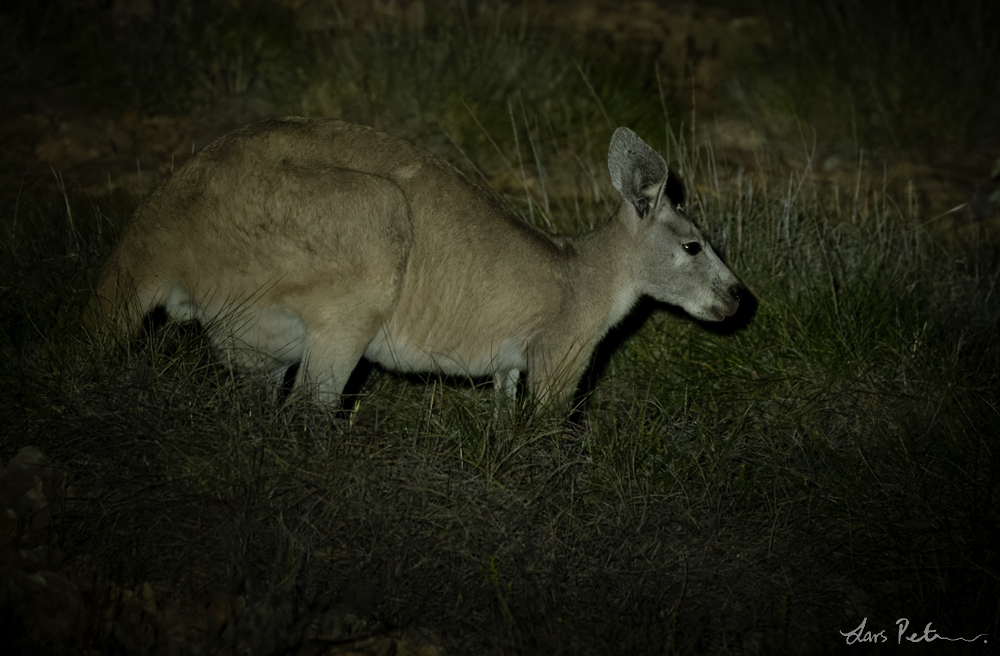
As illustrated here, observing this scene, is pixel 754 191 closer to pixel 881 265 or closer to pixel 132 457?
pixel 881 265

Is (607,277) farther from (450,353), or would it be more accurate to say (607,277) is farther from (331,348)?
(331,348)

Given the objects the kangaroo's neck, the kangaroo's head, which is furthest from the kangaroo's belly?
the kangaroo's head

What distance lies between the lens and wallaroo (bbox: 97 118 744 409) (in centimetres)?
373

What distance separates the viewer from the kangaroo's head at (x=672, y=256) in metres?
4.39

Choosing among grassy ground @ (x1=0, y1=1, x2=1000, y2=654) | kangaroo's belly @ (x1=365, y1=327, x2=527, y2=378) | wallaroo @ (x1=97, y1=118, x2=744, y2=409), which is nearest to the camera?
grassy ground @ (x1=0, y1=1, x2=1000, y2=654)

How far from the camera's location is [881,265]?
5.47 meters

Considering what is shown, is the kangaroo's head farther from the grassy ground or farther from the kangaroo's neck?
the grassy ground

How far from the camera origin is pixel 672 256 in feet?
14.5

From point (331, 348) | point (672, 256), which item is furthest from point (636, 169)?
point (331, 348)

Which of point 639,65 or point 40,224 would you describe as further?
point 639,65

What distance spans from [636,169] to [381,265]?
137 cm

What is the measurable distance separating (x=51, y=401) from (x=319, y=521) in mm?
1199

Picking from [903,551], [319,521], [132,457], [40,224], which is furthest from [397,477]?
[40,224]
